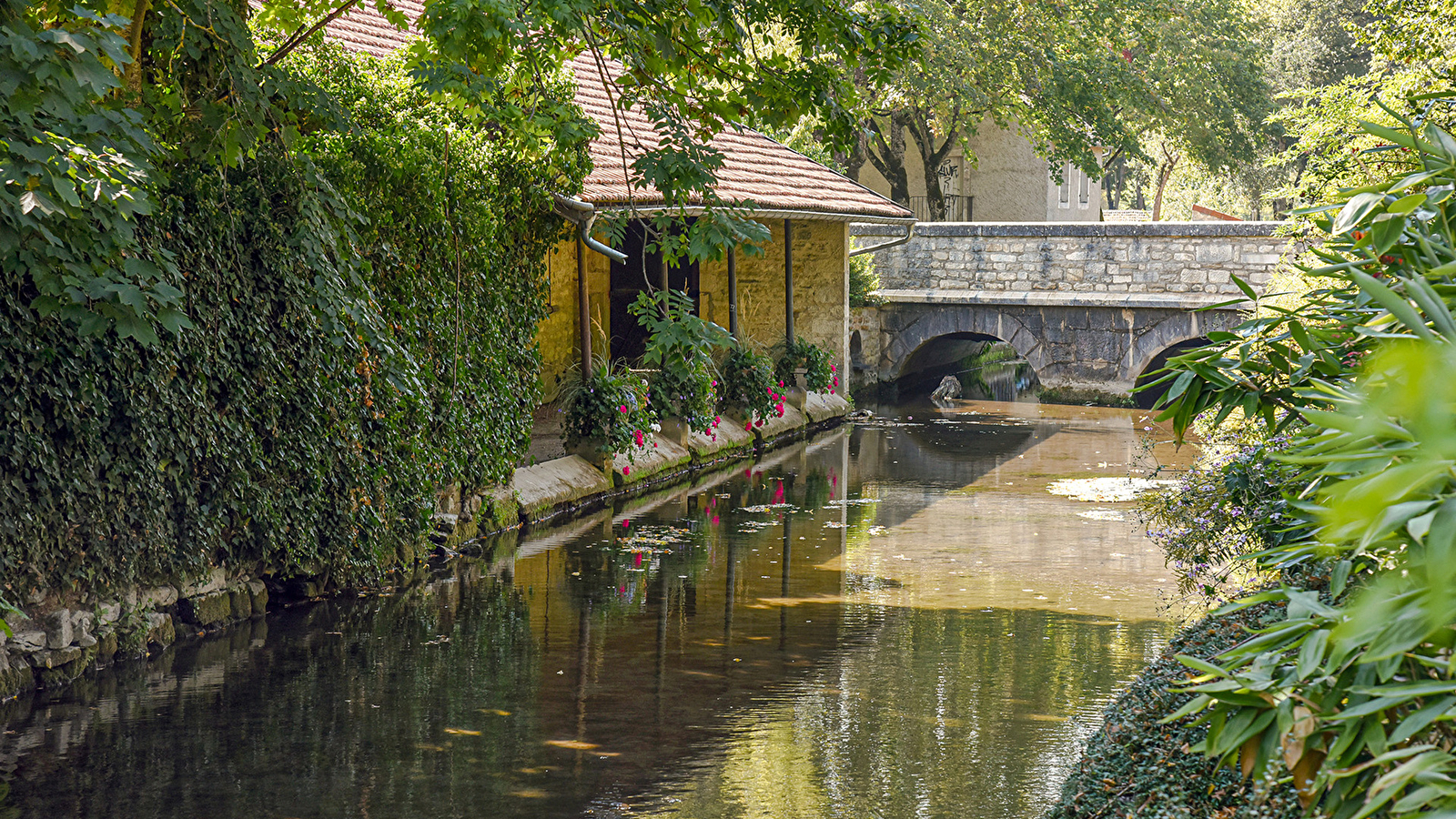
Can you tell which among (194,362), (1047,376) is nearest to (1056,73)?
(1047,376)

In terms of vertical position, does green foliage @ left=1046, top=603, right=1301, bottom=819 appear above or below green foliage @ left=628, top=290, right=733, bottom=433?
below

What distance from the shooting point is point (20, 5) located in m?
5.09

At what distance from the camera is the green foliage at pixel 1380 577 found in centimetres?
145

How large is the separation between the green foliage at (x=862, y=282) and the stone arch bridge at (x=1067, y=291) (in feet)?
1.17

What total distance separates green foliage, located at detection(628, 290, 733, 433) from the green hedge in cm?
151

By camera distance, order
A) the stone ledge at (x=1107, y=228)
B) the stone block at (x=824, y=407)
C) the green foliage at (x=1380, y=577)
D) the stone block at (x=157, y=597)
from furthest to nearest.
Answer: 1. the stone ledge at (x=1107, y=228)
2. the stone block at (x=824, y=407)
3. the stone block at (x=157, y=597)
4. the green foliage at (x=1380, y=577)

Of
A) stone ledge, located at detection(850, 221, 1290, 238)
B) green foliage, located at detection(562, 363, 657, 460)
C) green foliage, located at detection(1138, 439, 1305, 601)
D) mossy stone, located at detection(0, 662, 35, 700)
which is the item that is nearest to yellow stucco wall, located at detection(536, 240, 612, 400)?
green foliage, located at detection(562, 363, 657, 460)

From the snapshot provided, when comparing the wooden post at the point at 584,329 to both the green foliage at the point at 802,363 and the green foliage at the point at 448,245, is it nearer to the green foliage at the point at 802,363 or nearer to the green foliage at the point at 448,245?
the green foliage at the point at 448,245

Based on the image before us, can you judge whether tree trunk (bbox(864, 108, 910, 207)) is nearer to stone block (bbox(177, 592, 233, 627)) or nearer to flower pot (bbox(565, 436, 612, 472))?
flower pot (bbox(565, 436, 612, 472))

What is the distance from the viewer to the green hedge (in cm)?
600

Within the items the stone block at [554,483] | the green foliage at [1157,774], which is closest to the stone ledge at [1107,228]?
the stone block at [554,483]

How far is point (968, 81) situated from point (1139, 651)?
1765 centimetres

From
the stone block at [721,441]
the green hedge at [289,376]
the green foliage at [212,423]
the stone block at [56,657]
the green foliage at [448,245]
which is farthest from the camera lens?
the stone block at [721,441]

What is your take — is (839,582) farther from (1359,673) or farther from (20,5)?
(1359,673)
